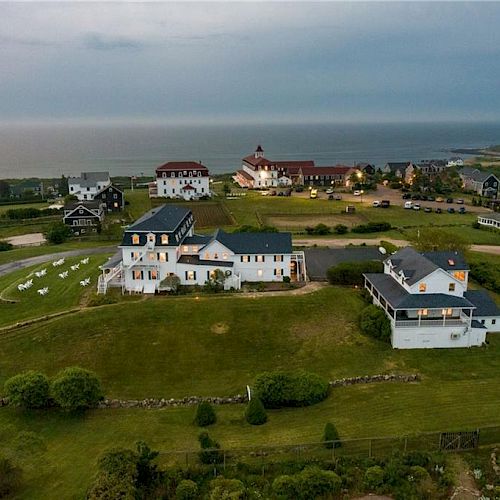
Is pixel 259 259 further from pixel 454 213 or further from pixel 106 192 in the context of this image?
pixel 454 213

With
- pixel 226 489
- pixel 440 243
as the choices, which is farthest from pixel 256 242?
pixel 226 489

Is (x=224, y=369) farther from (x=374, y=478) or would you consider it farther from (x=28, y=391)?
(x=374, y=478)

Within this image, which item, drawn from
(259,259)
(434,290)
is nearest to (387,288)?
(434,290)

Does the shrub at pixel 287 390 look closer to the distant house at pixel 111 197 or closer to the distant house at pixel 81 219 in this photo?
the distant house at pixel 81 219

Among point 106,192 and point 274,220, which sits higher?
point 106,192

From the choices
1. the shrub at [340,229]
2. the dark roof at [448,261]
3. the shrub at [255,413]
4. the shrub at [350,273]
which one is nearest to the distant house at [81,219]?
the shrub at [340,229]

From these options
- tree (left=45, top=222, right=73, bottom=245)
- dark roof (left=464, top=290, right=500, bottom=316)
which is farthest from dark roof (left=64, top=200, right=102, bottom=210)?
dark roof (left=464, top=290, right=500, bottom=316)
